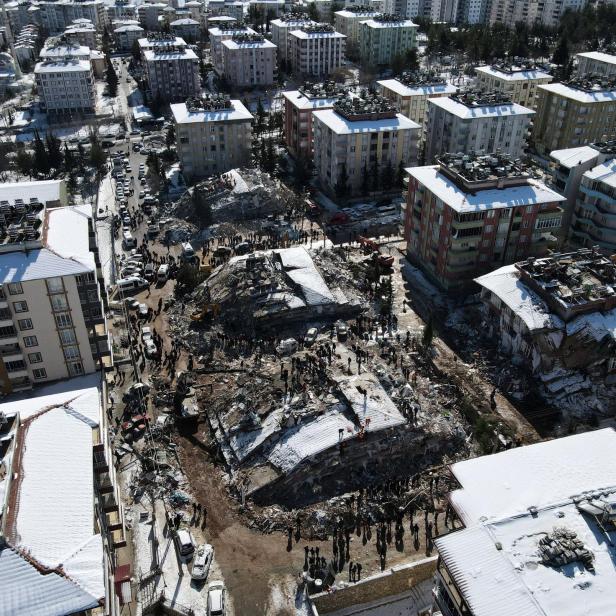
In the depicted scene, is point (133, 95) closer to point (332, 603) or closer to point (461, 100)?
point (461, 100)

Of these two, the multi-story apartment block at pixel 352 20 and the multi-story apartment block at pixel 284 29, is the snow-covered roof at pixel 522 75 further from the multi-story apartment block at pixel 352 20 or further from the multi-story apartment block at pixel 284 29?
the multi-story apartment block at pixel 352 20

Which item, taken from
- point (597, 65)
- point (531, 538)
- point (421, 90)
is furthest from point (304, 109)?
point (531, 538)

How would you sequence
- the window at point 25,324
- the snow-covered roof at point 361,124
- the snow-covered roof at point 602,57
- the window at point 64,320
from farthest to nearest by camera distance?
the snow-covered roof at point 602,57, the snow-covered roof at point 361,124, the window at point 64,320, the window at point 25,324

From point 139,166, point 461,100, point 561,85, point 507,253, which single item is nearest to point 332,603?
point 507,253

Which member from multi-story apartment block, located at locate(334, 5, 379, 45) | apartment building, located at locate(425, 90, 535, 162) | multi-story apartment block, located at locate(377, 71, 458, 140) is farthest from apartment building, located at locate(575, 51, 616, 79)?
multi-story apartment block, located at locate(334, 5, 379, 45)

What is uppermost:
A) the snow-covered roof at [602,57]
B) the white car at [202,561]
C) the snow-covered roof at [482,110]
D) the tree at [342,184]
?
the snow-covered roof at [602,57]

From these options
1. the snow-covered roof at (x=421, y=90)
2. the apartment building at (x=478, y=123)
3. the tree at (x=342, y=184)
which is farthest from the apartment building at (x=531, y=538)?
the snow-covered roof at (x=421, y=90)

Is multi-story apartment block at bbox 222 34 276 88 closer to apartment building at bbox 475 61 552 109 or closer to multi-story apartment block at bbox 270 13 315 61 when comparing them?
multi-story apartment block at bbox 270 13 315 61
